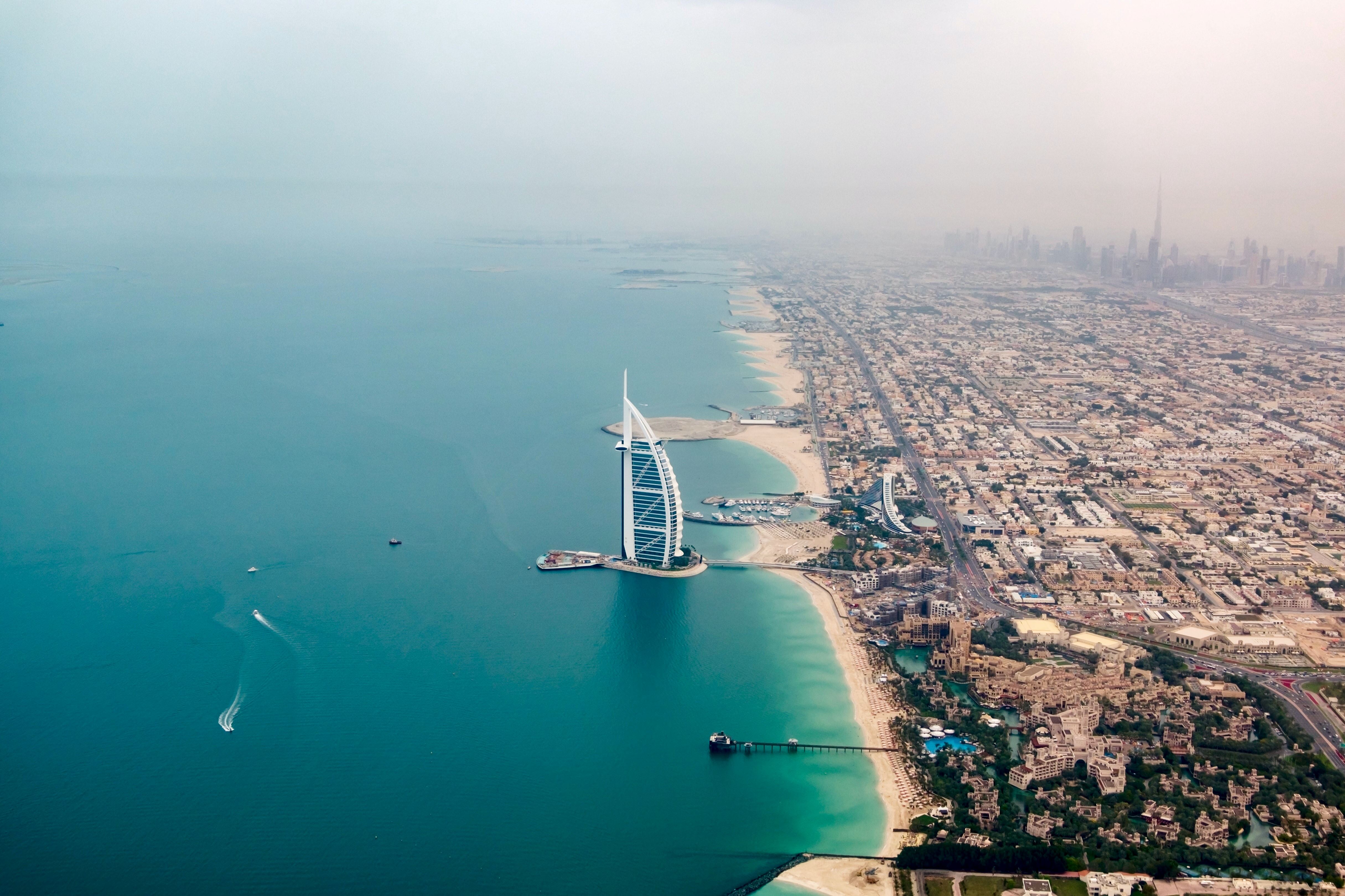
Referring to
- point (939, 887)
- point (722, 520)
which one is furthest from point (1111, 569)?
point (939, 887)

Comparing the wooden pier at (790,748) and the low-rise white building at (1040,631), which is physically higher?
the low-rise white building at (1040,631)

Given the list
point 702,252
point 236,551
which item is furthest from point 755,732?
point 702,252

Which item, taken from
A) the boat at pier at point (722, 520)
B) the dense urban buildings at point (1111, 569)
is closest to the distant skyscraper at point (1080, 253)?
the dense urban buildings at point (1111, 569)

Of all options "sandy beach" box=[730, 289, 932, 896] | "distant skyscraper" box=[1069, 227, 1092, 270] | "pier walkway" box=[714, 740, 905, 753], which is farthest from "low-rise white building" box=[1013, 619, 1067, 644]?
"distant skyscraper" box=[1069, 227, 1092, 270]

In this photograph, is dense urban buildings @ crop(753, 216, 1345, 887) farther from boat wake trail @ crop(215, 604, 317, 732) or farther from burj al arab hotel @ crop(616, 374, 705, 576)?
boat wake trail @ crop(215, 604, 317, 732)

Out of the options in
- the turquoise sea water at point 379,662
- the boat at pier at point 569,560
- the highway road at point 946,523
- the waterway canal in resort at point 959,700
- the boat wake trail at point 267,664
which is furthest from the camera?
the boat at pier at point 569,560

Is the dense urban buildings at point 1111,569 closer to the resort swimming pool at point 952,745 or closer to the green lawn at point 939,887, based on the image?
the resort swimming pool at point 952,745

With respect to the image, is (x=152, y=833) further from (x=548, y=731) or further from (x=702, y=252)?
(x=702, y=252)
